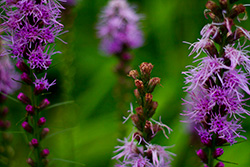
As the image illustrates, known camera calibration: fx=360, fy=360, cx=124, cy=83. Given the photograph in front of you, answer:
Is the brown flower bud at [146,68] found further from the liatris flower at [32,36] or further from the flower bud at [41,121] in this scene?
the flower bud at [41,121]

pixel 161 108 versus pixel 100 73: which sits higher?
pixel 100 73

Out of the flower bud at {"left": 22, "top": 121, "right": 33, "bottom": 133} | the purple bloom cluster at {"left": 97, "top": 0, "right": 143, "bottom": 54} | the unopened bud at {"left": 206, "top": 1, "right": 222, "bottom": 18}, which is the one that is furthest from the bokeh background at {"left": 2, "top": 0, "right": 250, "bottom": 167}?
the unopened bud at {"left": 206, "top": 1, "right": 222, "bottom": 18}

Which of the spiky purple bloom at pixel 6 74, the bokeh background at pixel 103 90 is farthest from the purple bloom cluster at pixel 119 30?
the spiky purple bloom at pixel 6 74

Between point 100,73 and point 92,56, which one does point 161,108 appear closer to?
point 100,73

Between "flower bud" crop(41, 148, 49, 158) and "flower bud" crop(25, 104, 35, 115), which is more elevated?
"flower bud" crop(25, 104, 35, 115)

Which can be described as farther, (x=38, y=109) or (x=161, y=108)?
(x=161, y=108)

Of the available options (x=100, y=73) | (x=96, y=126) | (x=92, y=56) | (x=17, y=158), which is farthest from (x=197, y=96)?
(x=92, y=56)

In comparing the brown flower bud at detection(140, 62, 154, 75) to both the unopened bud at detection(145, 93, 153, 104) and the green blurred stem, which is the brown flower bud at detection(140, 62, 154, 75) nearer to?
the unopened bud at detection(145, 93, 153, 104)
